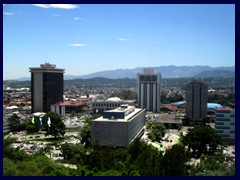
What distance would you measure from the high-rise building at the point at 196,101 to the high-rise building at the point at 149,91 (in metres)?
3.84

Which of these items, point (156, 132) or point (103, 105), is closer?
point (156, 132)

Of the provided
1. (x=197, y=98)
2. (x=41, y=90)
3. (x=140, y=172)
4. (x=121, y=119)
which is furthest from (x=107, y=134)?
(x=41, y=90)

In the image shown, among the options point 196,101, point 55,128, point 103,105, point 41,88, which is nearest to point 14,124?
point 55,128

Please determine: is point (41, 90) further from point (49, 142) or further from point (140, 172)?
point (140, 172)

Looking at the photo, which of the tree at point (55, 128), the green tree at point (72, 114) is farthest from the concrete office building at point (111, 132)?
the green tree at point (72, 114)

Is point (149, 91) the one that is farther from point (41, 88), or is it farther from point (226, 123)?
point (226, 123)

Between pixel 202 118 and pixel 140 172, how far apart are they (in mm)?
11656

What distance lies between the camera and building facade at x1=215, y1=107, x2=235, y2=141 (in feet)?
37.5

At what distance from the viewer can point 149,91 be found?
65.3 feet

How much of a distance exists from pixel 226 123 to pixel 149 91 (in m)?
8.74

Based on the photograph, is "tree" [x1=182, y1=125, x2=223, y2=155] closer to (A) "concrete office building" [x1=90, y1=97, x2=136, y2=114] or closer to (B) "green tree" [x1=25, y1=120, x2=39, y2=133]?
(B) "green tree" [x1=25, y1=120, x2=39, y2=133]

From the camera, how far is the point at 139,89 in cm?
1994
